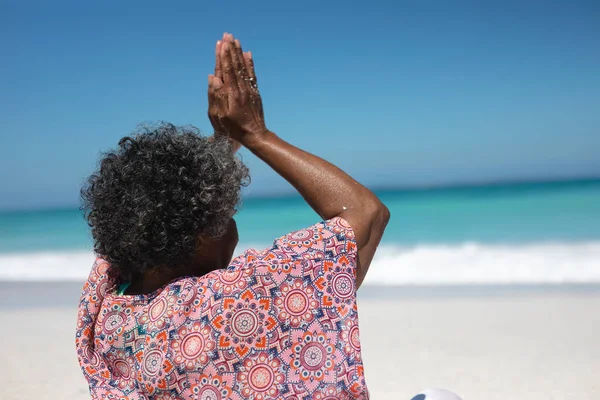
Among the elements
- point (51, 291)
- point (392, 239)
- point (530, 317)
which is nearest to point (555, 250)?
point (392, 239)

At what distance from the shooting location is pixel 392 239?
13.5 meters

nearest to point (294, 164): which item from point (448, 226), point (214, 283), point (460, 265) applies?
point (214, 283)

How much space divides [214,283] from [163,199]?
23 cm

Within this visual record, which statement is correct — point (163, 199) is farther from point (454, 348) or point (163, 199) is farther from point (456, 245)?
point (456, 245)

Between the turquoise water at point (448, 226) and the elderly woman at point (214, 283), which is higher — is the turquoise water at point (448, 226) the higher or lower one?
the higher one

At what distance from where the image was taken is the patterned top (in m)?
1.36

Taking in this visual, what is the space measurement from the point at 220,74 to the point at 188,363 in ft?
2.42

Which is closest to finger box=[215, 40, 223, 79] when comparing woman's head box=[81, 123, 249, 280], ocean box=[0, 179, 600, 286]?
woman's head box=[81, 123, 249, 280]

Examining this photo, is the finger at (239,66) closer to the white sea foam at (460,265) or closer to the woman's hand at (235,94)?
the woman's hand at (235,94)

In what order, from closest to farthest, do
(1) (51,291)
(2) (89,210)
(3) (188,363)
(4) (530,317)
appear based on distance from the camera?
(3) (188,363), (2) (89,210), (4) (530,317), (1) (51,291)

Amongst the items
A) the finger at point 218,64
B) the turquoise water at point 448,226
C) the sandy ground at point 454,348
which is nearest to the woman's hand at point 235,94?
the finger at point 218,64

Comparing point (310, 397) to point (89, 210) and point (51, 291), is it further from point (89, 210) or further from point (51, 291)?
point (51, 291)

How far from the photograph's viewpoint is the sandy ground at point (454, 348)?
13.9ft

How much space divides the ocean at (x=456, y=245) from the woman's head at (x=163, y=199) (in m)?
2.66
